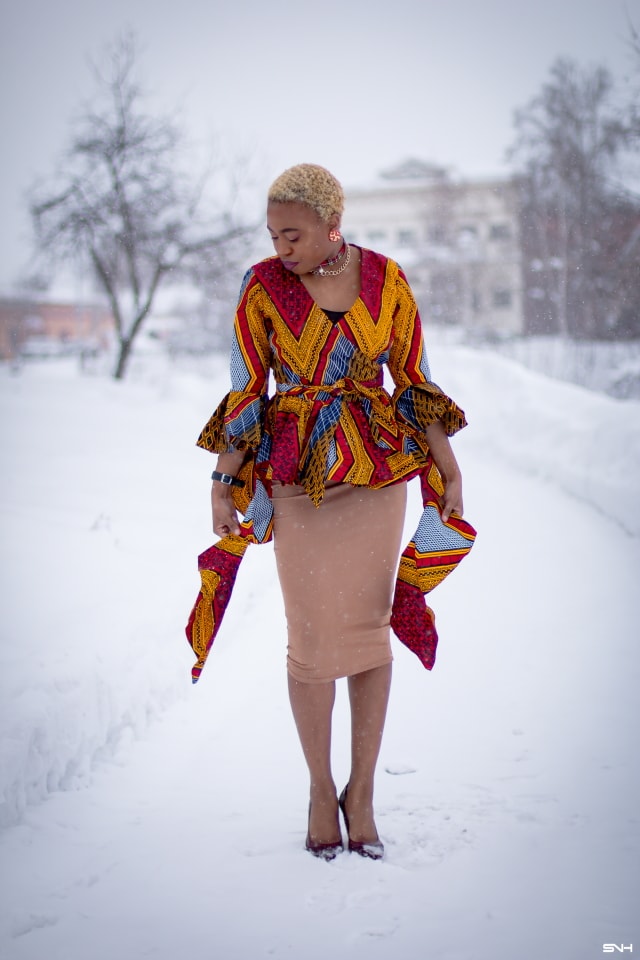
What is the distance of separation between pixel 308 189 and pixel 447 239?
10.5m

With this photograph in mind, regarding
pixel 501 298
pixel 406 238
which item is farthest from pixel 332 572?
pixel 406 238

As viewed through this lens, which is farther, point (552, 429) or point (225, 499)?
point (552, 429)

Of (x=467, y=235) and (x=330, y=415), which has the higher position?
(x=467, y=235)

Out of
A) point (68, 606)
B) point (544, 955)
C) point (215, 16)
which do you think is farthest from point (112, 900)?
point (215, 16)

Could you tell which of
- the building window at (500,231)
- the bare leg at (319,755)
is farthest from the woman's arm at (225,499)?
the building window at (500,231)

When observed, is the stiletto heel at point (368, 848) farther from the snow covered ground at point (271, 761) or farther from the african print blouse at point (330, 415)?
the african print blouse at point (330, 415)

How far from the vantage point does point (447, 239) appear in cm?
1165

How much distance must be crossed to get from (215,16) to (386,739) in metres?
4.53

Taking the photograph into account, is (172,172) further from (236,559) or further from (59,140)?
(236,559)

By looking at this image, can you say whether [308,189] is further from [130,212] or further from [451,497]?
[130,212]

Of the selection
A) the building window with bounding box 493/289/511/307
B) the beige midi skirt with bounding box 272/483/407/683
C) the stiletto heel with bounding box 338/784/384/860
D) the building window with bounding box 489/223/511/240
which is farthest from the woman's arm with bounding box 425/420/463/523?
the building window with bounding box 493/289/511/307

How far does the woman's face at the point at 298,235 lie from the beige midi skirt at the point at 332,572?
1.68 ft

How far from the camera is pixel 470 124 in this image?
7281 millimetres

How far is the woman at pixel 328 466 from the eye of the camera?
1745mm
